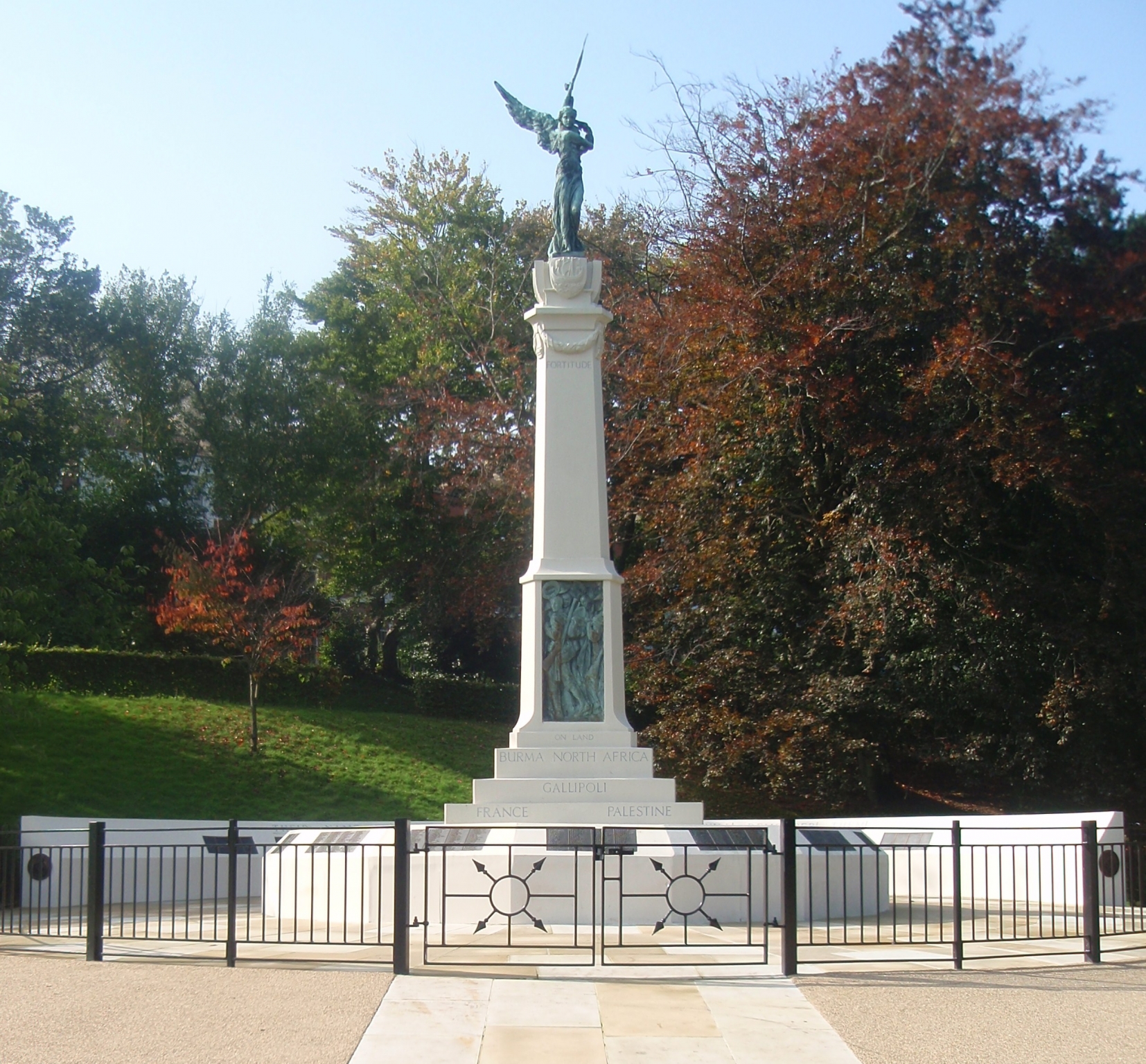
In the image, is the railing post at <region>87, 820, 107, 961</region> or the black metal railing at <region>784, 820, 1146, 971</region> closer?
the railing post at <region>87, 820, 107, 961</region>

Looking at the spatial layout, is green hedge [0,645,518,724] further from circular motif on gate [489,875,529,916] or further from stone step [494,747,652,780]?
circular motif on gate [489,875,529,916]

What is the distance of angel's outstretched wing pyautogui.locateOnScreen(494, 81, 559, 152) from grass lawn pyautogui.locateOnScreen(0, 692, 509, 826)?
1265cm

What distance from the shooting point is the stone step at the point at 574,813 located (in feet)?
48.7

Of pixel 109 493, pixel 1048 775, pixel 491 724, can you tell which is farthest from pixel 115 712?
pixel 1048 775

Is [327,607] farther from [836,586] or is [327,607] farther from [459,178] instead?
[836,586]

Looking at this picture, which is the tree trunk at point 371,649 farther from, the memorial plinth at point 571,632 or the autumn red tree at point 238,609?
the memorial plinth at point 571,632

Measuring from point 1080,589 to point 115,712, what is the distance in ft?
64.9

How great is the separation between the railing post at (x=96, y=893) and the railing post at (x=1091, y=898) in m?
8.51

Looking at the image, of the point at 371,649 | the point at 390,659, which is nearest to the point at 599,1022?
the point at 390,659

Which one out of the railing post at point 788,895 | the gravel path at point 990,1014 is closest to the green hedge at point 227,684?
the railing post at point 788,895

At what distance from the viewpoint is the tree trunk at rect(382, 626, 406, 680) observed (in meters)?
40.4

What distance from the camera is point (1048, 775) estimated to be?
22.8m

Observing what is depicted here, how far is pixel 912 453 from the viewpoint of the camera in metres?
22.4

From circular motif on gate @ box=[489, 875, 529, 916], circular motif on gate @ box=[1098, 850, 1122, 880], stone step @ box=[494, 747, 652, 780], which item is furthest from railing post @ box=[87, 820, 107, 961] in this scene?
circular motif on gate @ box=[1098, 850, 1122, 880]
